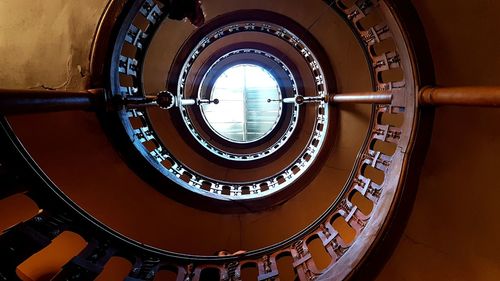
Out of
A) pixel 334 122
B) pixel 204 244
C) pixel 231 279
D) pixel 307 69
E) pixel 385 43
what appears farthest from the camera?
pixel 307 69

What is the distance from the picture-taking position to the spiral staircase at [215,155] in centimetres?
349

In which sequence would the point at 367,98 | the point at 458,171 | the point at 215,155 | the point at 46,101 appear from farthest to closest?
the point at 215,155, the point at 367,98, the point at 458,171, the point at 46,101

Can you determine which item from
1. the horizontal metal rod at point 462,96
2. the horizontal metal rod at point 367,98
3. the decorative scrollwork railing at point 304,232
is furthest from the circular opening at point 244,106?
the horizontal metal rod at point 462,96

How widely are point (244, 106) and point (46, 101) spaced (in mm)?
10824

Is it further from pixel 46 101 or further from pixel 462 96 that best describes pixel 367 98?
pixel 46 101

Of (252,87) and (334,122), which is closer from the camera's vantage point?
(334,122)

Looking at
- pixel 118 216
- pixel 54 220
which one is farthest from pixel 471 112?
pixel 118 216

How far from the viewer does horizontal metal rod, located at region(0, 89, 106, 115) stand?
9.09 feet

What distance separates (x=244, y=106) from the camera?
13.9 m

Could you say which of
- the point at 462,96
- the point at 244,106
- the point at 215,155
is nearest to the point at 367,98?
the point at 462,96

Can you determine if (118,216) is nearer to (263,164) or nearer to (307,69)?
(263,164)

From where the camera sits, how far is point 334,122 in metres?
7.13

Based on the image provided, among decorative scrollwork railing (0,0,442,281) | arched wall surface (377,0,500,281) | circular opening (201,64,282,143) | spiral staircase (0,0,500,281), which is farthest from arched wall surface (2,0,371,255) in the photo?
circular opening (201,64,282,143)

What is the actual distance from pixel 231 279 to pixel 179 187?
7.81 ft
